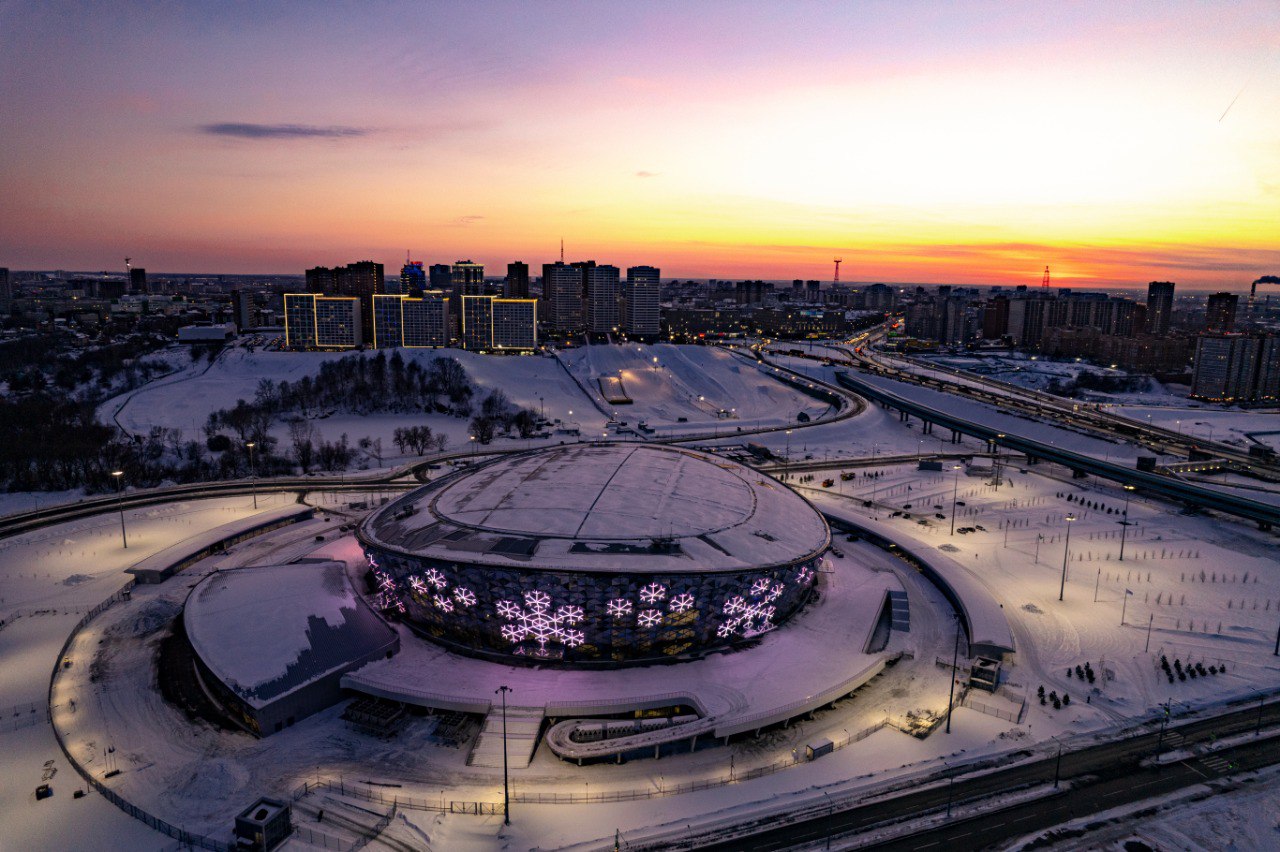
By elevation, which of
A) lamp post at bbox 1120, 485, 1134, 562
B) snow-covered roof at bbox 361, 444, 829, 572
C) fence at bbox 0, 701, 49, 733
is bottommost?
fence at bbox 0, 701, 49, 733

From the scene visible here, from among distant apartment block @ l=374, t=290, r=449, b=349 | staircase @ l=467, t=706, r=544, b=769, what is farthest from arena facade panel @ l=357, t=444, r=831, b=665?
distant apartment block @ l=374, t=290, r=449, b=349

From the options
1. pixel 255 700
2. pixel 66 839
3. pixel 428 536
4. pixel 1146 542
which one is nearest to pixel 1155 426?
pixel 1146 542

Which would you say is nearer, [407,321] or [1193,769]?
[1193,769]

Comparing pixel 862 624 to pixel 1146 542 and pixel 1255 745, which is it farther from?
pixel 1146 542

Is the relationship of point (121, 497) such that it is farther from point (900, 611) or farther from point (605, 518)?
point (900, 611)

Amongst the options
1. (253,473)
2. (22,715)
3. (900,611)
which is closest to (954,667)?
(900,611)

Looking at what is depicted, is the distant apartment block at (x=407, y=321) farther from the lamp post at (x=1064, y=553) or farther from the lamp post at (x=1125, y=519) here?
the lamp post at (x=1125, y=519)

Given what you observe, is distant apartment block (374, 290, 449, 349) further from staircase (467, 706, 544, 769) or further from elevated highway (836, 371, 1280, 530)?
staircase (467, 706, 544, 769)
